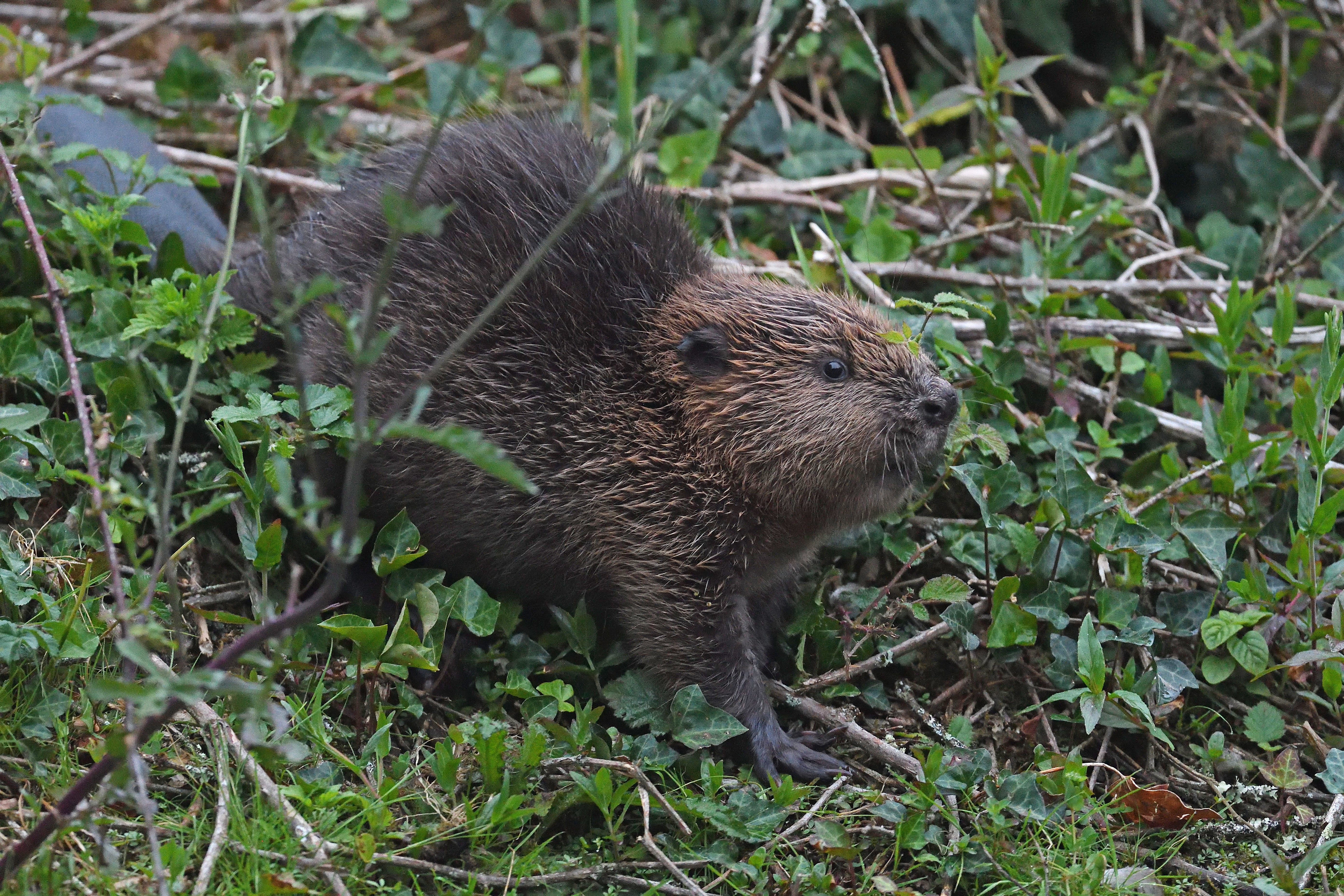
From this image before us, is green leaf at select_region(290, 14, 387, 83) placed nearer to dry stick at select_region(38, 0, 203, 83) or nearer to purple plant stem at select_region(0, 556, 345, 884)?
dry stick at select_region(38, 0, 203, 83)

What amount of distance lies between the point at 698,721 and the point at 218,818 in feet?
4.76

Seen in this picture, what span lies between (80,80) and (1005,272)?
182 inches

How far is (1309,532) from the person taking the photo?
4.14 meters

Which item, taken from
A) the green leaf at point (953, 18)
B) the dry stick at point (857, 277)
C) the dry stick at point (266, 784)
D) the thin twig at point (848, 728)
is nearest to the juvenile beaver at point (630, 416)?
the thin twig at point (848, 728)

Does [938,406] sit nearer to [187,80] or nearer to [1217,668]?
[1217,668]

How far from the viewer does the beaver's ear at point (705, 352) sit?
13.9 ft

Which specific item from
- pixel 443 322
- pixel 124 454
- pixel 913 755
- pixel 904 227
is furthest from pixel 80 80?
pixel 913 755

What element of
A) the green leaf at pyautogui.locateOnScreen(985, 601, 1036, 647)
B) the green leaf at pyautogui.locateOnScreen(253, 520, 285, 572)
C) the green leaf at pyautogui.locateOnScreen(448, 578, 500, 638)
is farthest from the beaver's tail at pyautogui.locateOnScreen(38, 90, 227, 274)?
the green leaf at pyautogui.locateOnScreen(985, 601, 1036, 647)

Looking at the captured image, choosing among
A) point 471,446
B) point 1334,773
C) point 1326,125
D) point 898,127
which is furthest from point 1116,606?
point 1326,125

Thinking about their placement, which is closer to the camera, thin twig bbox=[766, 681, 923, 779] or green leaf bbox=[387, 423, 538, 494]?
green leaf bbox=[387, 423, 538, 494]

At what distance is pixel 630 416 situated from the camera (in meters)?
4.26

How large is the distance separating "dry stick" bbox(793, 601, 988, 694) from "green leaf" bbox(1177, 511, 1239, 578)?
0.84 meters

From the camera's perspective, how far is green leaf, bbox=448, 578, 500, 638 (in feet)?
13.5

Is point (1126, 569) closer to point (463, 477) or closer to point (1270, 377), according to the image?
point (1270, 377)
